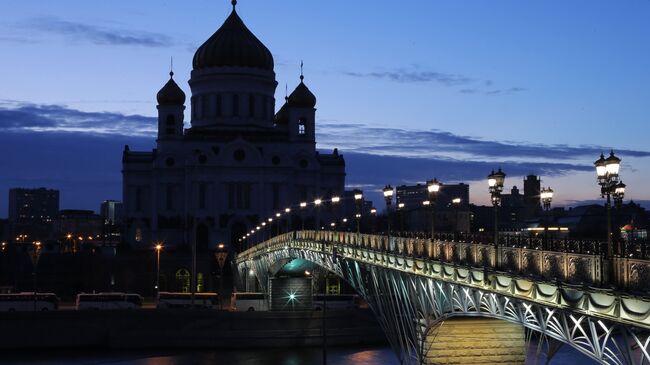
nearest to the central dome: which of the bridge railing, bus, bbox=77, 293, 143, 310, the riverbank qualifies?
bus, bbox=77, 293, 143, 310

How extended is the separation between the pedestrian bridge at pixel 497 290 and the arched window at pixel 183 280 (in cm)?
4596

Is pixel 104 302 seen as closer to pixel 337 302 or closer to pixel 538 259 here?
pixel 337 302

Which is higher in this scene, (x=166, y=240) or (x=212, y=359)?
(x=166, y=240)

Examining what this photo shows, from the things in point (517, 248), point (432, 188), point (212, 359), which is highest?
point (432, 188)

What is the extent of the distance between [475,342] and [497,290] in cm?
A: 905

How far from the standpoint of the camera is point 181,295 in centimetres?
7212

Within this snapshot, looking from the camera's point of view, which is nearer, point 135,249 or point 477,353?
point 477,353

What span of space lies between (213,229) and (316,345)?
40.3m

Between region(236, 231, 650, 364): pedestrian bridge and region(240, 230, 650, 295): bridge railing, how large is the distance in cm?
2

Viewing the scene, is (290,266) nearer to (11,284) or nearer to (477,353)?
(11,284)

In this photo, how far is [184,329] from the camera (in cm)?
6412

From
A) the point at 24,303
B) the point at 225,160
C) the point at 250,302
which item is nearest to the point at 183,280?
the point at 225,160

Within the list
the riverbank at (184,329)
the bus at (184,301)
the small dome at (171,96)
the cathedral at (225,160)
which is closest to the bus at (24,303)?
the riverbank at (184,329)

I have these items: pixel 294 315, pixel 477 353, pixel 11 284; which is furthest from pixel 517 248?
pixel 11 284
